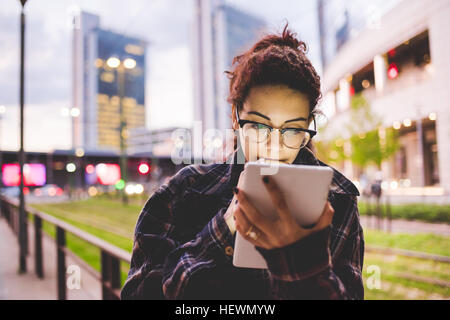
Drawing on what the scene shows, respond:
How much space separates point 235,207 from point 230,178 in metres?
0.27

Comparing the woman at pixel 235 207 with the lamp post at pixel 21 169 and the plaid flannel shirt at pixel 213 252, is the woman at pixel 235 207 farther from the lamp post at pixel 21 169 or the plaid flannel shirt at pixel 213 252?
the lamp post at pixel 21 169

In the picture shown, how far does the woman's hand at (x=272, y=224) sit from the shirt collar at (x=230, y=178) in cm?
36

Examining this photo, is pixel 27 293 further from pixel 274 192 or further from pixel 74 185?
pixel 74 185

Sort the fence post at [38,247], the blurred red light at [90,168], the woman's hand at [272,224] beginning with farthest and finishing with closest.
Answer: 1. the blurred red light at [90,168]
2. the fence post at [38,247]
3. the woman's hand at [272,224]

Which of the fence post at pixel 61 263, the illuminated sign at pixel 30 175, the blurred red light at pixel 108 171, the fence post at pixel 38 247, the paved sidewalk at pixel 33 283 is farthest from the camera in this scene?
the blurred red light at pixel 108 171

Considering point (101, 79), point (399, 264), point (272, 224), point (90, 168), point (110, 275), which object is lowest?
point (399, 264)

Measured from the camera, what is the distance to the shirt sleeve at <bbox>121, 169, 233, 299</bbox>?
0.99 meters

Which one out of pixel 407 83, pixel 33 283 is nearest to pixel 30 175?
pixel 33 283

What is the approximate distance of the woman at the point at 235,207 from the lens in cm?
99

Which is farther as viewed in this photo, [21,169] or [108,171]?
[108,171]

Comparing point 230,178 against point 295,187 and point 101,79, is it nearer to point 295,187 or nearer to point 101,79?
point 295,187

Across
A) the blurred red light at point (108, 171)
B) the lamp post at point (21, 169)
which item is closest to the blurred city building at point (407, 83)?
the lamp post at point (21, 169)

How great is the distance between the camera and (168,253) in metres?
1.10

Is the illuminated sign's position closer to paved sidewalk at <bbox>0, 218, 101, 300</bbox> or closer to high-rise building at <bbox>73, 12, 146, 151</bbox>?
high-rise building at <bbox>73, 12, 146, 151</bbox>
